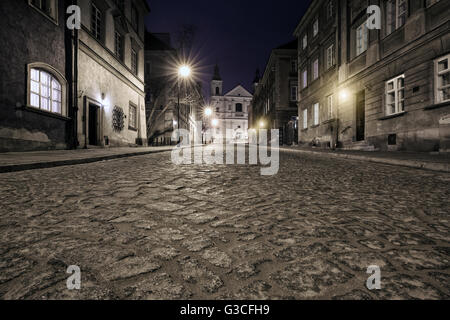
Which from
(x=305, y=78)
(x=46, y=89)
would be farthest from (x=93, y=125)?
(x=305, y=78)

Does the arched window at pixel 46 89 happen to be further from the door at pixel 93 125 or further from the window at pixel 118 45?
the window at pixel 118 45

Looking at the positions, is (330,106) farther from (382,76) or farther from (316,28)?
(316,28)

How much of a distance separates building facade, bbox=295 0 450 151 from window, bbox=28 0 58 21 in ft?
45.3

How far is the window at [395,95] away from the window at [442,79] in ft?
5.32

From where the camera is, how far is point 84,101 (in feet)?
38.2

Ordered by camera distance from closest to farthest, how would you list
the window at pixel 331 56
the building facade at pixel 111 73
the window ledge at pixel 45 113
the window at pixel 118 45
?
1. the window ledge at pixel 45 113
2. the building facade at pixel 111 73
3. the window at pixel 118 45
4. the window at pixel 331 56

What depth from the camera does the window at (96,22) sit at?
41.9 feet

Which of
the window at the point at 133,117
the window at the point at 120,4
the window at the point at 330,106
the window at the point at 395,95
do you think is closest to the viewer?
the window at the point at 395,95

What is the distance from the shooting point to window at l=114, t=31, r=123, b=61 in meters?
15.6

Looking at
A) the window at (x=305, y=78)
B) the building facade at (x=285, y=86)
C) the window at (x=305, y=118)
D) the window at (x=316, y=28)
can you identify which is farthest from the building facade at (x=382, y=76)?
the building facade at (x=285, y=86)

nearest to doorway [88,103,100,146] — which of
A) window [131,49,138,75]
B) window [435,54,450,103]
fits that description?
window [131,49,138,75]

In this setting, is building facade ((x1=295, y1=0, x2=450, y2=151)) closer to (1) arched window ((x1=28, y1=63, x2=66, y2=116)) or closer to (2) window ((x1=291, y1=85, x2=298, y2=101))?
(2) window ((x1=291, y1=85, x2=298, y2=101))

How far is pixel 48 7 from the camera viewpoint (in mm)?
9719
